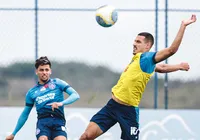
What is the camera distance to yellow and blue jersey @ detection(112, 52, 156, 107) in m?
11.9

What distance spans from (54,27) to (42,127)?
20.1 ft

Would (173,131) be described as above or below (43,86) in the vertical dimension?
below

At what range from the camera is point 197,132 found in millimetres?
15922

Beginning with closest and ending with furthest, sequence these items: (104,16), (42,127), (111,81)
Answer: (42,127), (104,16), (111,81)

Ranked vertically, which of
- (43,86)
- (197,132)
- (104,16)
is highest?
(104,16)

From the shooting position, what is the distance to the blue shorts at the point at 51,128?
1175 cm

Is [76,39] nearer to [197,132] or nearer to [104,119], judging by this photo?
[197,132]

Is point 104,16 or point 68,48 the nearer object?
point 104,16

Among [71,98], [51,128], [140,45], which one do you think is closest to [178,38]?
[140,45]

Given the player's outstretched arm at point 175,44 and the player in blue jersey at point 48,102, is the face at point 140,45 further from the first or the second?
the player in blue jersey at point 48,102

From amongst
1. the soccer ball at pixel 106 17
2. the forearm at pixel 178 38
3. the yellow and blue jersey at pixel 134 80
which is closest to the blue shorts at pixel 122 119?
the yellow and blue jersey at pixel 134 80

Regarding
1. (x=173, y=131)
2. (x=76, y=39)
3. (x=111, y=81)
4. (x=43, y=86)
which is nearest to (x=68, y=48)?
(x=76, y=39)

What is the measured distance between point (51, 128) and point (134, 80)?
1351mm

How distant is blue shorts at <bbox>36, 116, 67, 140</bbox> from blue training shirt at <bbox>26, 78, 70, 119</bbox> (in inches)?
3.4
